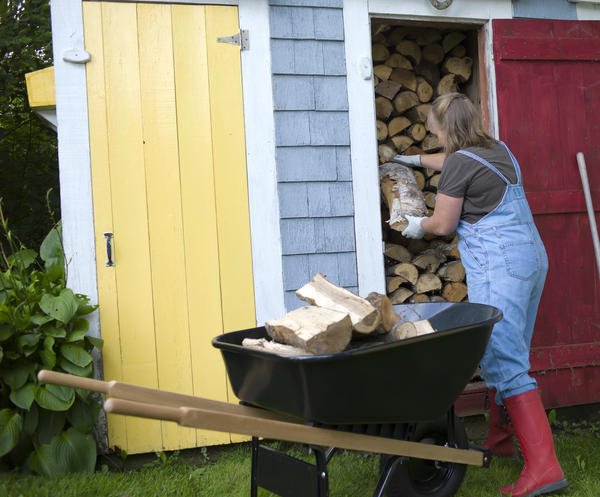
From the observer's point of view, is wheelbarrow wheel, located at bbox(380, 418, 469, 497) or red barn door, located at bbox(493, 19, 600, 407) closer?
wheelbarrow wheel, located at bbox(380, 418, 469, 497)

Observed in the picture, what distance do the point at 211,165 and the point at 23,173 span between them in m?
3.95

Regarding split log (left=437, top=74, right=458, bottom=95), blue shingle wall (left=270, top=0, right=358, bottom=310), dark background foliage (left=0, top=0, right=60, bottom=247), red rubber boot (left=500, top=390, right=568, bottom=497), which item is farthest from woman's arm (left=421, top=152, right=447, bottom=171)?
dark background foliage (left=0, top=0, right=60, bottom=247)

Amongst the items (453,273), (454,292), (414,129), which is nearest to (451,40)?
(414,129)

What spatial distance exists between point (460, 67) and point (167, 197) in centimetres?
214

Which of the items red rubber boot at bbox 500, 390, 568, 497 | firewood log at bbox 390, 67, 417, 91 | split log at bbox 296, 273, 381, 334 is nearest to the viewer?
split log at bbox 296, 273, 381, 334

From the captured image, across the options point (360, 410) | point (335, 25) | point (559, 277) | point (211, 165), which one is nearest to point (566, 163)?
point (559, 277)

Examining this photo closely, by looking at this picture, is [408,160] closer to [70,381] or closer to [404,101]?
[404,101]

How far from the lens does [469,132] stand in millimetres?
2877

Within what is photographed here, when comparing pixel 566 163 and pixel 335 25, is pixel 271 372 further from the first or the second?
pixel 566 163

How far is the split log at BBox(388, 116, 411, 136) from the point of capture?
4.16 meters

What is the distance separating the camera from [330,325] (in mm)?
1931

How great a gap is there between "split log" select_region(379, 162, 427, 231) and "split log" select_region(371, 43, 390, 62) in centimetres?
76

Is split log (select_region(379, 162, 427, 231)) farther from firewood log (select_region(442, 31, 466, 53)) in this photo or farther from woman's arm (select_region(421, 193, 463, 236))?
firewood log (select_region(442, 31, 466, 53))

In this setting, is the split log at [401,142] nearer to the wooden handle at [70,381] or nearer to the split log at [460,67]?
the split log at [460,67]
